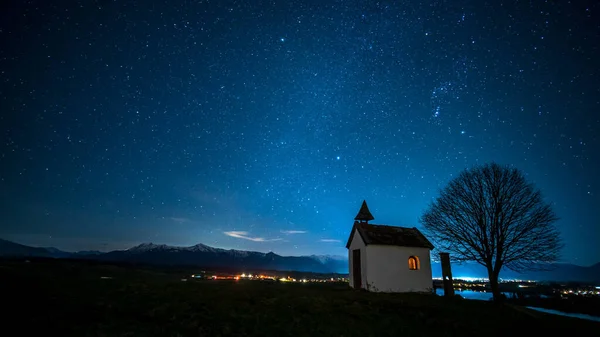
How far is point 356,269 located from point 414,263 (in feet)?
19.4

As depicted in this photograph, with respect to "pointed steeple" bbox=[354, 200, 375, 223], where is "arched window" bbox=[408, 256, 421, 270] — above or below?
below

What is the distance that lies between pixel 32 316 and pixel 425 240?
31393 millimetres

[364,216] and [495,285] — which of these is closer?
[495,285]

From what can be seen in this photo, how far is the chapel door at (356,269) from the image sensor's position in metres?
30.5

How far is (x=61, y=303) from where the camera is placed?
50.0ft

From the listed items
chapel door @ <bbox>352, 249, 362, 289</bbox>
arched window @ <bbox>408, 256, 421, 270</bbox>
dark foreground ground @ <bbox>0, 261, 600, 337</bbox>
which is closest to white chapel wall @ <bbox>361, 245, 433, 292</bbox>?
arched window @ <bbox>408, 256, 421, 270</bbox>

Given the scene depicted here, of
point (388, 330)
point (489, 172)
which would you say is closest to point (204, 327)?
point (388, 330)

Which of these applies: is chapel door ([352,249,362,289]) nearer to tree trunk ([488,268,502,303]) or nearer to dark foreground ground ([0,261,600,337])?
dark foreground ground ([0,261,600,337])

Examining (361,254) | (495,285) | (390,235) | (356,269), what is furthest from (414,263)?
(495,285)

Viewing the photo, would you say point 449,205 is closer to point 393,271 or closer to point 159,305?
point 393,271

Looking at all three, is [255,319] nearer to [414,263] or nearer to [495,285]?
[495,285]

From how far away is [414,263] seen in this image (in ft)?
99.5

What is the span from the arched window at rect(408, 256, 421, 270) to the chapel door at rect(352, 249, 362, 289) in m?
5.04

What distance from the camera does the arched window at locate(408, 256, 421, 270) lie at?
1182 inches
